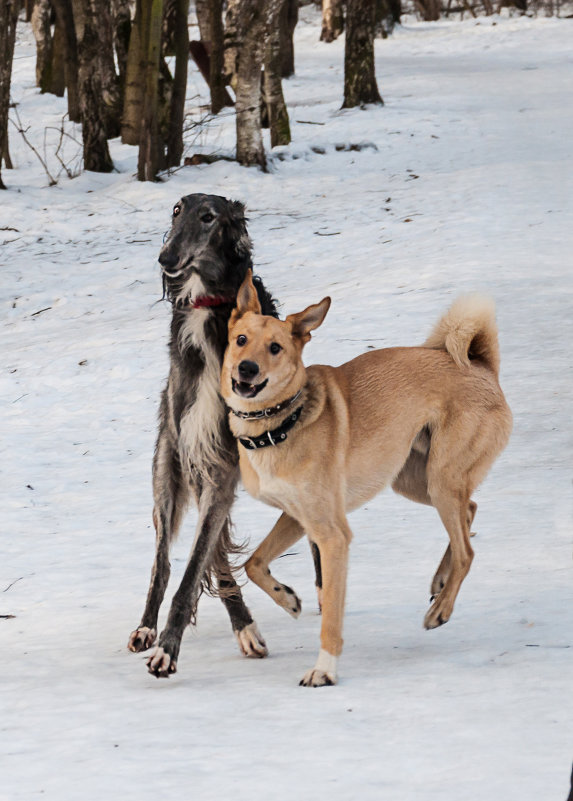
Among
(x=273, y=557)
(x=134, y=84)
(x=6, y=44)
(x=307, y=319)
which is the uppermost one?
(x=6, y=44)

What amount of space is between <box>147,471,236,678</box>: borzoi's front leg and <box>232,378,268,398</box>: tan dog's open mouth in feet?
1.78

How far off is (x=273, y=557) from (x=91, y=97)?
12819mm

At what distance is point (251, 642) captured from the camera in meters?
4.51

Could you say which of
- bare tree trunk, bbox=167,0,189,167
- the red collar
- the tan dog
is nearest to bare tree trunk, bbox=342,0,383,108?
bare tree trunk, bbox=167,0,189,167

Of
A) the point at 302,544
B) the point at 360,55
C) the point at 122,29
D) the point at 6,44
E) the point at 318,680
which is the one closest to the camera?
the point at 318,680

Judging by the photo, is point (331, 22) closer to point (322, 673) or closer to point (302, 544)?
point (302, 544)

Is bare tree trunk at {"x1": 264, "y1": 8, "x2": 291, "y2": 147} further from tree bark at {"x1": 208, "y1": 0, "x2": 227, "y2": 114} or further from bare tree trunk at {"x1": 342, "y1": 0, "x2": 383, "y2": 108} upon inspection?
tree bark at {"x1": 208, "y1": 0, "x2": 227, "y2": 114}

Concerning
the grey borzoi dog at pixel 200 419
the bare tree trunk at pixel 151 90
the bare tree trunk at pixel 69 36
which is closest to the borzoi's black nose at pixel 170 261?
the grey borzoi dog at pixel 200 419

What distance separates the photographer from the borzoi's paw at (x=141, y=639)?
174 inches

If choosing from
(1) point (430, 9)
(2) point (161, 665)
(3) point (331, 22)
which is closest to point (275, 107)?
(2) point (161, 665)

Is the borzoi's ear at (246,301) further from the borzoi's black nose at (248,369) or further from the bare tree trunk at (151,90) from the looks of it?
the bare tree trunk at (151,90)

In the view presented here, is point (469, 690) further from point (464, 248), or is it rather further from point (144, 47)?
point (144, 47)

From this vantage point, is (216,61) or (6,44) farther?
(216,61)

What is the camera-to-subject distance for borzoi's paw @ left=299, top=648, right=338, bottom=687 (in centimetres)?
399
